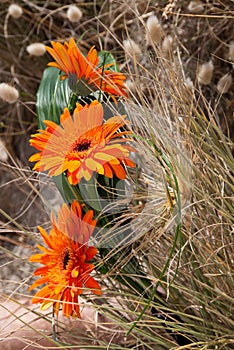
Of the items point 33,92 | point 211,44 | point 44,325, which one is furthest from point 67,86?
point 33,92

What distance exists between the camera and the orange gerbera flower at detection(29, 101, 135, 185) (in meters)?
0.49

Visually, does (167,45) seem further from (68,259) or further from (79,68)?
(68,259)

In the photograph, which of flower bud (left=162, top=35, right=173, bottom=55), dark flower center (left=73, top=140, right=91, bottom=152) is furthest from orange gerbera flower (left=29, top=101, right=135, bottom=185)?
flower bud (left=162, top=35, right=173, bottom=55)

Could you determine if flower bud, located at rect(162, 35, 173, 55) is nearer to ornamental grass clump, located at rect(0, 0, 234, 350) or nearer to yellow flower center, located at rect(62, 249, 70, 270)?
ornamental grass clump, located at rect(0, 0, 234, 350)

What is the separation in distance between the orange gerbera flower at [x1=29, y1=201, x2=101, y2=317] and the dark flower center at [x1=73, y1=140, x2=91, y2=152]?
0.15 ft

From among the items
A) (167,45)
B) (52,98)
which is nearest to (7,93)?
(52,98)

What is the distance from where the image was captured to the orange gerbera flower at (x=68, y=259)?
0.51 meters

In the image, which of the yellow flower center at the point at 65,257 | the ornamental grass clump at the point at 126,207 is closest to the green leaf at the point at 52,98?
the ornamental grass clump at the point at 126,207

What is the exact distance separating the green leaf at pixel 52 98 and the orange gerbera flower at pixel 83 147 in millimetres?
62

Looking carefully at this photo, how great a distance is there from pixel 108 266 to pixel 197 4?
0.38 meters

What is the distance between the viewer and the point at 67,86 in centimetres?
58

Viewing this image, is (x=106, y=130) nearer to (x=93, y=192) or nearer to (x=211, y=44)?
(x=93, y=192)

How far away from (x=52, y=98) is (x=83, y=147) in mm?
111

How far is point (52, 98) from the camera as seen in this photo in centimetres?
60
